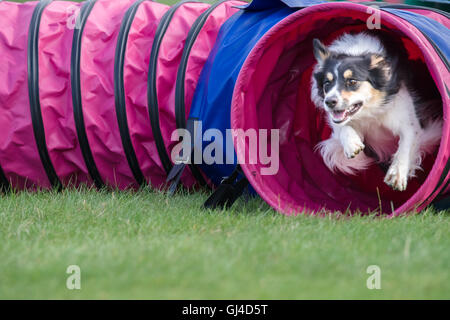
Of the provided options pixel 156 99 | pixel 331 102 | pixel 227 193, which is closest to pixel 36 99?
pixel 156 99

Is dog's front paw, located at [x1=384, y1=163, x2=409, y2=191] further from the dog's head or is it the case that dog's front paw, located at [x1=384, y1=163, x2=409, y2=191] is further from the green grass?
the dog's head

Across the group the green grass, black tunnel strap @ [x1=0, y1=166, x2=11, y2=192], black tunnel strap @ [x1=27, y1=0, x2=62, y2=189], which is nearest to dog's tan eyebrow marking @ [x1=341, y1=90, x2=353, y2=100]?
the green grass

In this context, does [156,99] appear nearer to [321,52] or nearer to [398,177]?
[321,52]

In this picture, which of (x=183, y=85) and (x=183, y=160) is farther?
(x=183, y=85)

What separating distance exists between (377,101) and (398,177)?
17.7 inches

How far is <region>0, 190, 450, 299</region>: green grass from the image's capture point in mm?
2225

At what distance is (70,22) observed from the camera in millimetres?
4453

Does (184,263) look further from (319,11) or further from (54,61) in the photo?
(54,61)

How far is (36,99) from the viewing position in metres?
4.24

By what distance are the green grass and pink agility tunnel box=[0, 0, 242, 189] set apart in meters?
0.76

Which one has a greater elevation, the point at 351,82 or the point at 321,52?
the point at 321,52

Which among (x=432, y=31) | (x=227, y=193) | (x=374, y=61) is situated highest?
(x=432, y=31)
